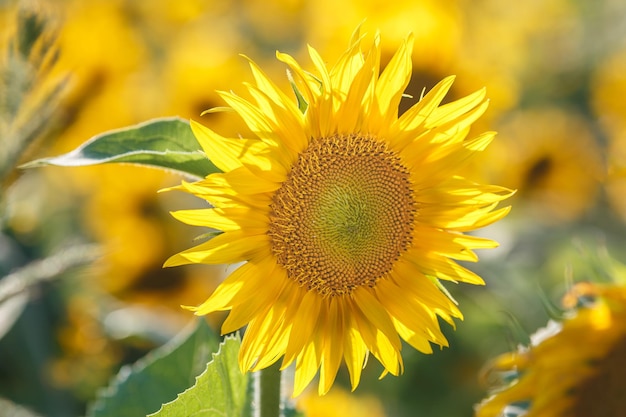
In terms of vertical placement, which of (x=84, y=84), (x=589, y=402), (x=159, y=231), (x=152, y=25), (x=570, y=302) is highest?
(x=152, y=25)

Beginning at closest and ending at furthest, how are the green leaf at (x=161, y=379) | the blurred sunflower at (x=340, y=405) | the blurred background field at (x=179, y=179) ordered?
A: the green leaf at (x=161, y=379) < the blurred background field at (x=179, y=179) < the blurred sunflower at (x=340, y=405)

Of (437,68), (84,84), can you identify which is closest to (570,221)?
(437,68)

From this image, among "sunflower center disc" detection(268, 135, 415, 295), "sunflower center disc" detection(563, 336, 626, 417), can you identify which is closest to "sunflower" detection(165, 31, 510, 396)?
"sunflower center disc" detection(268, 135, 415, 295)

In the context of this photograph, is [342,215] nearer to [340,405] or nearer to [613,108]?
[340,405]

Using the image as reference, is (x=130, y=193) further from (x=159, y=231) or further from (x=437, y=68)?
(x=437, y=68)

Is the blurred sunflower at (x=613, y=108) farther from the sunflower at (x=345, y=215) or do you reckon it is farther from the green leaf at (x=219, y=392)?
the green leaf at (x=219, y=392)

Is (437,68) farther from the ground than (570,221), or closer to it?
farther from the ground

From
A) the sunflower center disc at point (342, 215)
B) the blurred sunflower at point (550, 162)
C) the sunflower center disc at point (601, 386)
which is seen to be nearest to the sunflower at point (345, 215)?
the sunflower center disc at point (342, 215)
